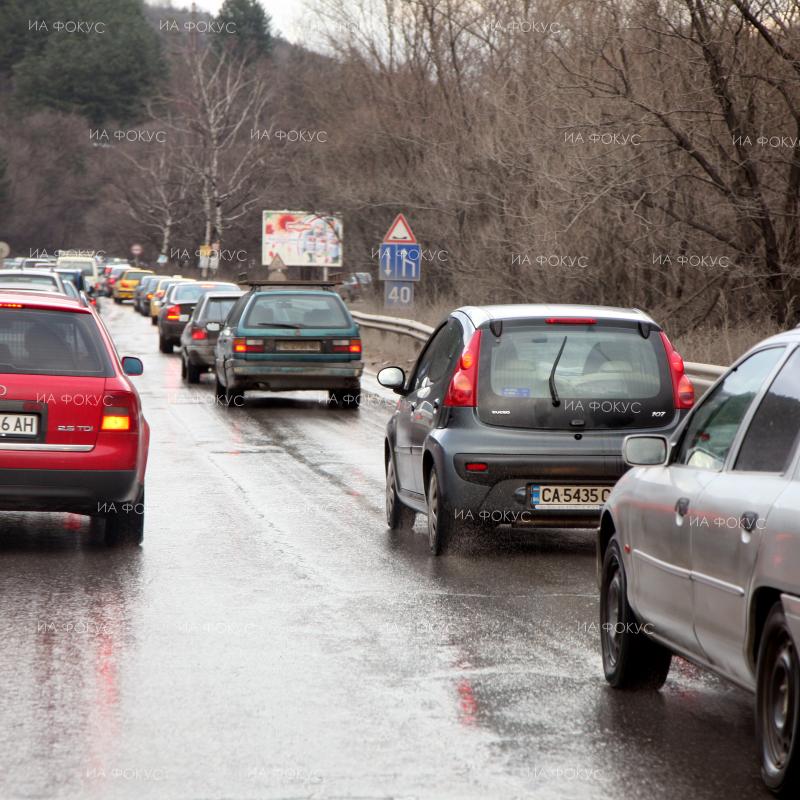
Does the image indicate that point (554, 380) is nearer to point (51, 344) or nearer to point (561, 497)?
point (561, 497)

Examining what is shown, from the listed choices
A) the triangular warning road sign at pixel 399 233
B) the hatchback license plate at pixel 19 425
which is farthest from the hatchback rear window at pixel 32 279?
the hatchback license plate at pixel 19 425

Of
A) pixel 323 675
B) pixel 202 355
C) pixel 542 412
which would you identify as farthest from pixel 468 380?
pixel 202 355

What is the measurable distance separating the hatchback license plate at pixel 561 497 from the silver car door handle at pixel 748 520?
196 inches

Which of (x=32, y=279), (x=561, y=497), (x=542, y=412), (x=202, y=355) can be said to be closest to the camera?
(x=561, y=497)

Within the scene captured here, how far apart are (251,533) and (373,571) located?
1804 millimetres

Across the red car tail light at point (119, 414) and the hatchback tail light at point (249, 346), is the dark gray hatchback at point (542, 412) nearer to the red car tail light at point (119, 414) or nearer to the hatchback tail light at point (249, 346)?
the red car tail light at point (119, 414)

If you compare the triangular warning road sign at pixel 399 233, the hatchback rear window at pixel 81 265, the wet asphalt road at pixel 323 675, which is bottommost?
the hatchback rear window at pixel 81 265

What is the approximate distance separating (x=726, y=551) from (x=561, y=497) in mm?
4873

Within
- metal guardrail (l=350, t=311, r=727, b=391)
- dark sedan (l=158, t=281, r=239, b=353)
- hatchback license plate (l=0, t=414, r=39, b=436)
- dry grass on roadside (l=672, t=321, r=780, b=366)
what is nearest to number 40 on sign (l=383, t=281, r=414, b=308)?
metal guardrail (l=350, t=311, r=727, b=391)

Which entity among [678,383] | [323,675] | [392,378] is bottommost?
[323,675]

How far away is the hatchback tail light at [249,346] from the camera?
2356cm

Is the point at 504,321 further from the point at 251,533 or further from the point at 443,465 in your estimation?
the point at 251,533

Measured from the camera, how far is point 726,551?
561 centimetres

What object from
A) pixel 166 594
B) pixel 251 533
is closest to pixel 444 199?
pixel 251 533
